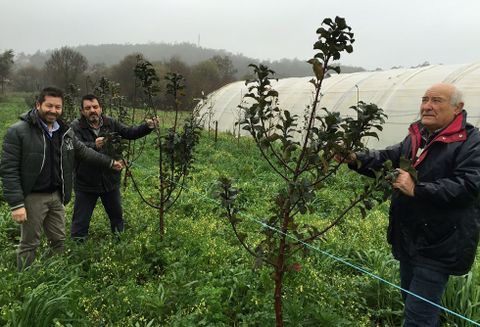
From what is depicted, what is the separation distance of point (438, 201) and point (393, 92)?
1146 cm

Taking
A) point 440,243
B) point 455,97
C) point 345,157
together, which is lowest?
point 440,243

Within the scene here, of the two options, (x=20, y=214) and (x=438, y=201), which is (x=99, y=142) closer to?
(x=20, y=214)

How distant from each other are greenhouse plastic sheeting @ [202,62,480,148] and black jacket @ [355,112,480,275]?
757 centimetres

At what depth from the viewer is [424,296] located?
2.77 m

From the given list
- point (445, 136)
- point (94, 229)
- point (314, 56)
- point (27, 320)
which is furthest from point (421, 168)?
point (94, 229)

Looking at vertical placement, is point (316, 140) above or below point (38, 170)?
above

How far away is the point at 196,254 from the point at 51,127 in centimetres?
218

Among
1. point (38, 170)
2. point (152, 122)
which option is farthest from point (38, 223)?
point (152, 122)

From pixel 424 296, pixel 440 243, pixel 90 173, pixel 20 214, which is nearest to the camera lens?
pixel 440 243

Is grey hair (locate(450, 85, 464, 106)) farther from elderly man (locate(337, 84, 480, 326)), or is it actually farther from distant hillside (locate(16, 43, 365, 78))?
distant hillside (locate(16, 43, 365, 78))

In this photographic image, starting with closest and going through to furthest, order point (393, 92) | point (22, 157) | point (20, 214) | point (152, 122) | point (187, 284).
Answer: point (20, 214) < point (22, 157) < point (187, 284) < point (152, 122) < point (393, 92)

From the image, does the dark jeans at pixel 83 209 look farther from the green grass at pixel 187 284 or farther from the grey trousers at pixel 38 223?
the grey trousers at pixel 38 223

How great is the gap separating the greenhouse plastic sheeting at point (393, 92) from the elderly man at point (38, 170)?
6468 mm

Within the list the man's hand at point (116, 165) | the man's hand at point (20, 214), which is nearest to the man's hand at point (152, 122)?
the man's hand at point (116, 165)
